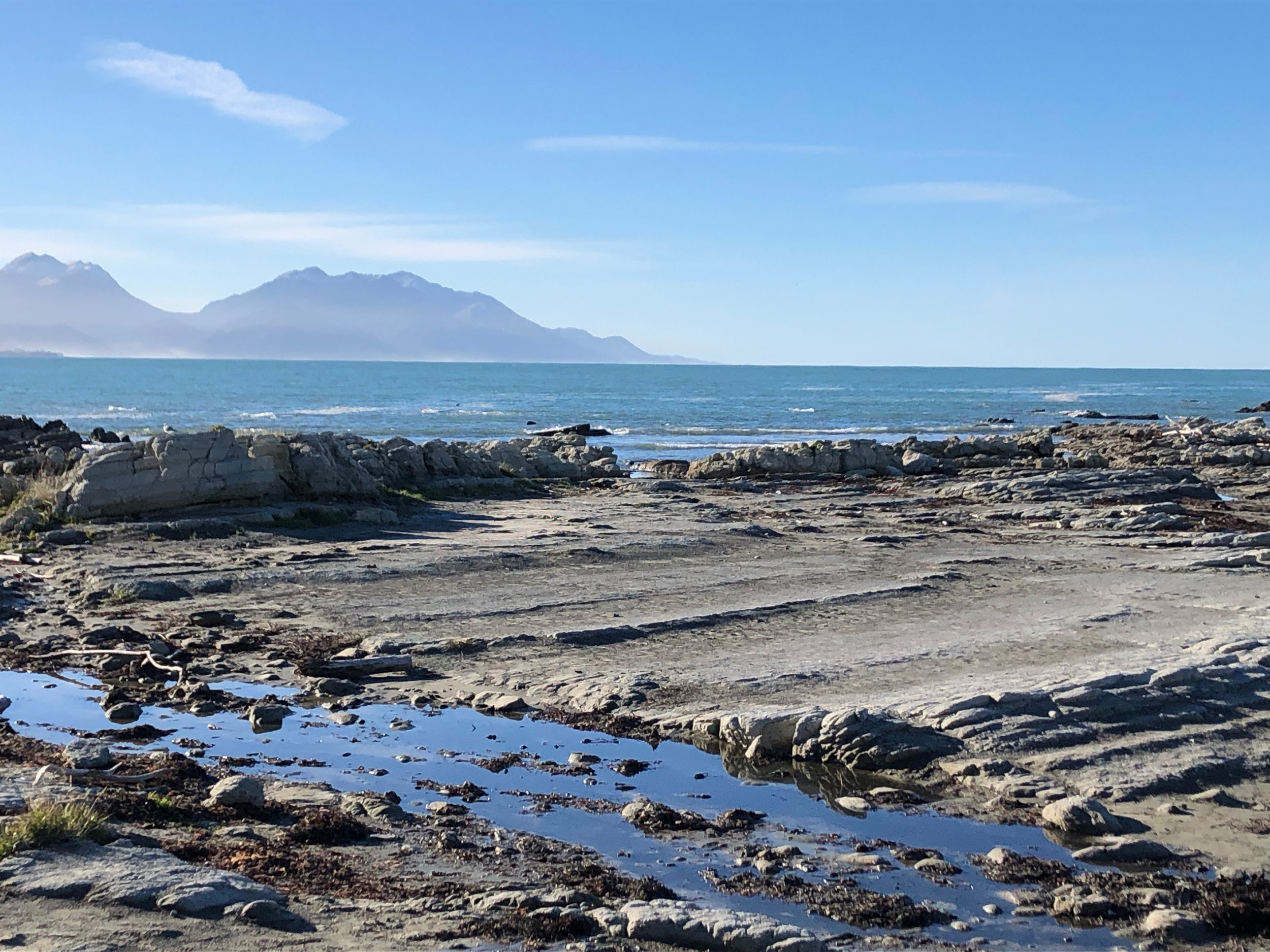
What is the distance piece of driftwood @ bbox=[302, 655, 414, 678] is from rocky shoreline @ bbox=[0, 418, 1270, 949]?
0.03 meters

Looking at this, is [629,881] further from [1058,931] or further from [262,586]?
[262,586]

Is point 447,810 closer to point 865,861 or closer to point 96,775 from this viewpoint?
point 96,775

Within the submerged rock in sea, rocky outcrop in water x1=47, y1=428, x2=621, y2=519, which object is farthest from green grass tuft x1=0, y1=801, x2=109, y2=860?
rocky outcrop in water x1=47, y1=428, x2=621, y2=519

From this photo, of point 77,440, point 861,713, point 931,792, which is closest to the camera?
point 931,792

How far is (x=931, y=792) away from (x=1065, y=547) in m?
13.4

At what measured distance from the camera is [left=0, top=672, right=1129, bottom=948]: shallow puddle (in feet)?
22.7

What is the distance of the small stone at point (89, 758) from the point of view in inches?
322

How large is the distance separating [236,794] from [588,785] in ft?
8.37

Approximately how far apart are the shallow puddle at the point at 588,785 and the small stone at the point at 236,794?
→ 31.1 inches

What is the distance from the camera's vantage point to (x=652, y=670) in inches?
Result: 471

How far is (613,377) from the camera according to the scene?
6900 inches

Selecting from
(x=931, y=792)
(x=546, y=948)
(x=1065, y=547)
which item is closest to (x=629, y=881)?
(x=546, y=948)

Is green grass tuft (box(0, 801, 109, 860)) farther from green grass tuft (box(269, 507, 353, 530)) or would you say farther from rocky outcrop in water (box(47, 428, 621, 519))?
rocky outcrop in water (box(47, 428, 621, 519))

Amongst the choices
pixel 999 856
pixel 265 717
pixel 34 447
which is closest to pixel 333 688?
pixel 265 717
